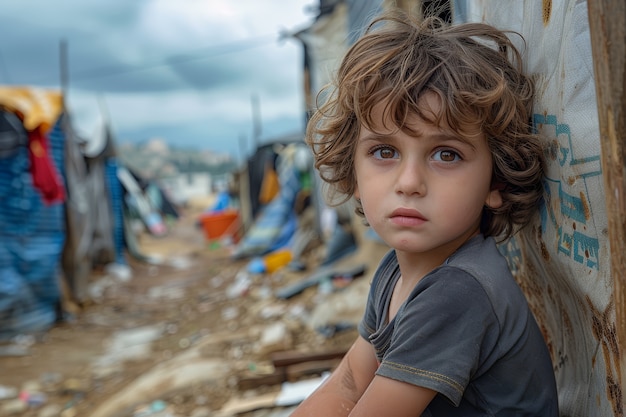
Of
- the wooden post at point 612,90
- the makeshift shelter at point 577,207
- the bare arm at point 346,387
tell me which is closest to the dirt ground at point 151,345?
the bare arm at point 346,387

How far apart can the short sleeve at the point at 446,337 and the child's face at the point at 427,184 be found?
116 mm

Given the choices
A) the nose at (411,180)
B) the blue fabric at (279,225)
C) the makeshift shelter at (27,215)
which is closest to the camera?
the nose at (411,180)

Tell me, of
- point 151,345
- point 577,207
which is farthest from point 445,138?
point 151,345

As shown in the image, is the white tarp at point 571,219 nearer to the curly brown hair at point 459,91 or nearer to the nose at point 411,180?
the curly brown hair at point 459,91

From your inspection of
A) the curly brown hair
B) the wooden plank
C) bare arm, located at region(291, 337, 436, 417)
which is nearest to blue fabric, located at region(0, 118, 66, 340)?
the wooden plank

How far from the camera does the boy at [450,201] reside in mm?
1025

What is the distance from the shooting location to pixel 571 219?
1056 millimetres

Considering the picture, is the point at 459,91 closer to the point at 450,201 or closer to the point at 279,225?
the point at 450,201

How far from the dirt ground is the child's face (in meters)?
2.57

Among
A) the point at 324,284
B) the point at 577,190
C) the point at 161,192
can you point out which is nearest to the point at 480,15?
the point at 577,190

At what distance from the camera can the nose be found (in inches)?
42.6

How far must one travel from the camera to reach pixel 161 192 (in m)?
23.9

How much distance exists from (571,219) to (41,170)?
6.85 meters

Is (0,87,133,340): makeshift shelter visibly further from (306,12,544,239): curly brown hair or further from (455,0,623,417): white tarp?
(455,0,623,417): white tarp
